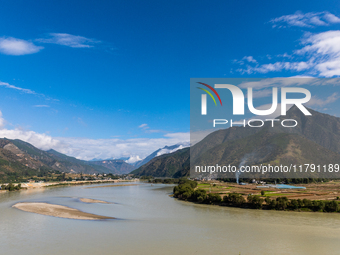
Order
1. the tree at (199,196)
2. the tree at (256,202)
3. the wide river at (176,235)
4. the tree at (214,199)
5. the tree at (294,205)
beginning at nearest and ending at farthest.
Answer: the wide river at (176,235), the tree at (294,205), the tree at (256,202), the tree at (214,199), the tree at (199,196)

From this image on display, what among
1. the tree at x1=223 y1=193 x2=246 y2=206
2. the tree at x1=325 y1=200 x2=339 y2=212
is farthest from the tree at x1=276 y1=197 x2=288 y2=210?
the tree at x1=223 y1=193 x2=246 y2=206

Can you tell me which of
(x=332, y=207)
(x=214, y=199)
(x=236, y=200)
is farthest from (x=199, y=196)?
(x=332, y=207)

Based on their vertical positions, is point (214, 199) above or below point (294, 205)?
below

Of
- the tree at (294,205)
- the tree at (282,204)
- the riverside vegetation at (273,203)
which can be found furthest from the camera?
the tree at (282,204)

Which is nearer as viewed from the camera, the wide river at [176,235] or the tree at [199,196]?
the wide river at [176,235]

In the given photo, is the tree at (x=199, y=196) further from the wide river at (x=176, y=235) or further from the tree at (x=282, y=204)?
the tree at (x=282, y=204)

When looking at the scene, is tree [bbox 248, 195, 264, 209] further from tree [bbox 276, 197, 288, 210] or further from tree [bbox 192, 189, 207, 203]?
tree [bbox 192, 189, 207, 203]

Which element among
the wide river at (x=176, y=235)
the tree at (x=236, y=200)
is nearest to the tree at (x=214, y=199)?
the tree at (x=236, y=200)

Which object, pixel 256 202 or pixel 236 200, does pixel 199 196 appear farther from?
pixel 256 202

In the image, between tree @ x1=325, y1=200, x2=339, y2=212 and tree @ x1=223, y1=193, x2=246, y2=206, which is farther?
tree @ x1=223, y1=193, x2=246, y2=206

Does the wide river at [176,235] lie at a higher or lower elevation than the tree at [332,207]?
lower

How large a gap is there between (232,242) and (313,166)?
12989cm

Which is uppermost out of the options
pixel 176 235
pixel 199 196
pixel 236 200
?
pixel 236 200

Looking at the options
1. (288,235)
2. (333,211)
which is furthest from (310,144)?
(288,235)
